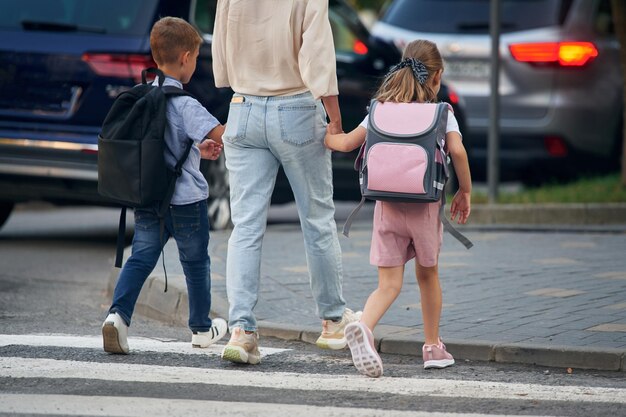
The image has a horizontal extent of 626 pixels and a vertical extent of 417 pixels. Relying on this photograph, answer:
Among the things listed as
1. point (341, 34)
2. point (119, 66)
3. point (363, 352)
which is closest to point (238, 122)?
point (363, 352)

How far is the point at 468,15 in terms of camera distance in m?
12.9

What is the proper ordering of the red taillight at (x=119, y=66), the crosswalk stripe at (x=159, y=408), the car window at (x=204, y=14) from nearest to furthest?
the crosswalk stripe at (x=159, y=408), the red taillight at (x=119, y=66), the car window at (x=204, y=14)

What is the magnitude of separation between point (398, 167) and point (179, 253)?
116cm

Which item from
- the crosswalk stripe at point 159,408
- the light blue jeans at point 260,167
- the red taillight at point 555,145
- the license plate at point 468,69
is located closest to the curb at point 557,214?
the red taillight at point 555,145

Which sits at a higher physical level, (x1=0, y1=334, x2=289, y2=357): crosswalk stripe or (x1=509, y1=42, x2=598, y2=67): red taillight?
(x1=509, y1=42, x2=598, y2=67): red taillight

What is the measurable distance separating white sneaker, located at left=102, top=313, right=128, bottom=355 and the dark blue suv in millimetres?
3127

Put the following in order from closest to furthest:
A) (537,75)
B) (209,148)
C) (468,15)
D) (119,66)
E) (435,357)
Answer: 1. (435,357)
2. (209,148)
3. (119,66)
4. (537,75)
5. (468,15)

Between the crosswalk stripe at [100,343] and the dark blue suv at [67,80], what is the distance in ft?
8.86

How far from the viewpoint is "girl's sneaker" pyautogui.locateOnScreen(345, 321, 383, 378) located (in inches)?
213

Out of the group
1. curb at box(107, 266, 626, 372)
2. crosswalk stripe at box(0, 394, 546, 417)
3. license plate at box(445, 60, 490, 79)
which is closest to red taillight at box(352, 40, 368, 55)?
license plate at box(445, 60, 490, 79)

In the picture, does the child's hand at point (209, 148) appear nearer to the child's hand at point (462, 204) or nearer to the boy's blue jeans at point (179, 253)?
the boy's blue jeans at point (179, 253)

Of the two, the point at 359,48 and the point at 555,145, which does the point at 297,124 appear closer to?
the point at 359,48

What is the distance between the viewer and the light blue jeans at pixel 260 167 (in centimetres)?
575

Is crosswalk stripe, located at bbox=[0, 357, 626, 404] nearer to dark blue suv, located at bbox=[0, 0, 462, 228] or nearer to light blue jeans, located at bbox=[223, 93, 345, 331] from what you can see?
light blue jeans, located at bbox=[223, 93, 345, 331]
